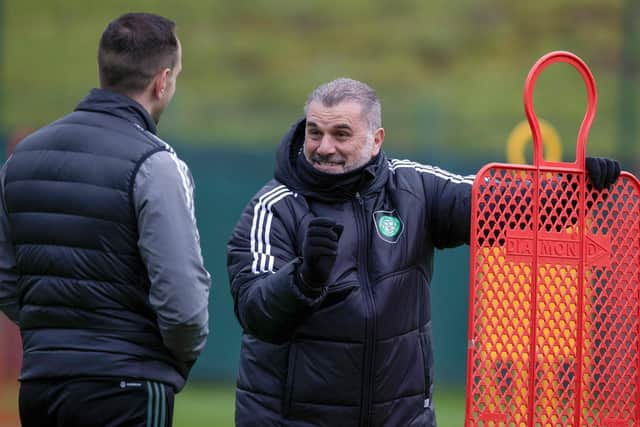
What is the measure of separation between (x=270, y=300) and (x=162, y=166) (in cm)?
57

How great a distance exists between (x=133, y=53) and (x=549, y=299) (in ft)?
5.40

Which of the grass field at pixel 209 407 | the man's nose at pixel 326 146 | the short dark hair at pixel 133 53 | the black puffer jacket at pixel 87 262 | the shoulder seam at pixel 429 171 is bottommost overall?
the grass field at pixel 209 407

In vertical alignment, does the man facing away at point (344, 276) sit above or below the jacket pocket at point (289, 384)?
above

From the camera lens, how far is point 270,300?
12.1 ft

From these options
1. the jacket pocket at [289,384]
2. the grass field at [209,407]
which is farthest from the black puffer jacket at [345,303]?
the grass field at [209,407]

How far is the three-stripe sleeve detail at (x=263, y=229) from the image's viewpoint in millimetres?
3875

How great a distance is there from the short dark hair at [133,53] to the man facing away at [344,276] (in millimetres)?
608

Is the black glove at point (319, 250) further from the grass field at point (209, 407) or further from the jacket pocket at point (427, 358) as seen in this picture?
the grass field at point (209, 407)

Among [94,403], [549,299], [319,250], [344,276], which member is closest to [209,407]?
[344,276]

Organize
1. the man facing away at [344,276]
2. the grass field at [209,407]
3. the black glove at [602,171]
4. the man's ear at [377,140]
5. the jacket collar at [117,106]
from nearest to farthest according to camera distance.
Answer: the jacket collar at [117,106], the man facing away at [344,276], the black glove at [602,171], the man's ear at [377,140], the grass field at [209,407]

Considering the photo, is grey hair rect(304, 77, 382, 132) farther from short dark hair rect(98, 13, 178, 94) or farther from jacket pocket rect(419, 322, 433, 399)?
jacket pocket rect(419, 322, 433, 399)

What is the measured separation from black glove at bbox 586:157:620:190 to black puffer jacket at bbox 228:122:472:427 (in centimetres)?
45

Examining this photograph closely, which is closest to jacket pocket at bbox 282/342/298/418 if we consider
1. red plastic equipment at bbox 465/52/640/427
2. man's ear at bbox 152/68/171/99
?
red plastic equipment at bbox 465/52/640/427

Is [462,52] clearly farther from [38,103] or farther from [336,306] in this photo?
[336,306]
